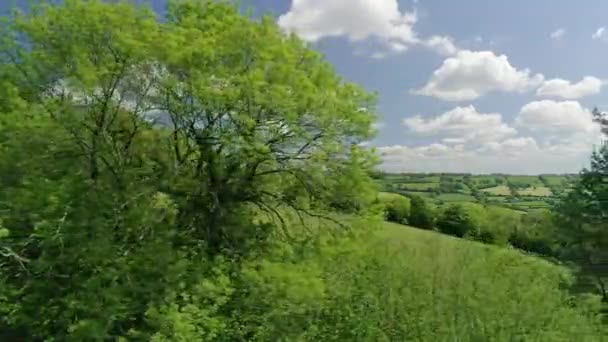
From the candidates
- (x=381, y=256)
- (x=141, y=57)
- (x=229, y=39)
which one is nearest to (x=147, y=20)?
(x=141, y=57)

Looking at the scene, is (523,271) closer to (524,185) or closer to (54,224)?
(54,224)

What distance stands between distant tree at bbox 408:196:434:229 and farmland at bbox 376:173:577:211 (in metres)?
14.2

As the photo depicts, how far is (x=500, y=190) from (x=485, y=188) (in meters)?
2.28

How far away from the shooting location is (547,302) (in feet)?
45.8

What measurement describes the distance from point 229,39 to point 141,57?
2.78 m

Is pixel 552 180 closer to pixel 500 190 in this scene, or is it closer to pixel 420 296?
pixel 500 190

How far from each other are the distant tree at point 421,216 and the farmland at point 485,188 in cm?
1418

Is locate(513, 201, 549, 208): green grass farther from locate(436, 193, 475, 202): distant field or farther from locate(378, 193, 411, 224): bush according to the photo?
locate(378, 193, 411, 224): bush

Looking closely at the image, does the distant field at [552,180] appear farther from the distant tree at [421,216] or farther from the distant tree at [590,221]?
the distant tree at [590,221]

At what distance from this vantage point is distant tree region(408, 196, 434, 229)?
50781 millimetres

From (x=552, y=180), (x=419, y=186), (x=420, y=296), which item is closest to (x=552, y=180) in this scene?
(x=552, y=180)

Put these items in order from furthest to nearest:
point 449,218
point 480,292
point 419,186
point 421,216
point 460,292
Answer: point 419,186
point 421,216
point 449,218
point 460,292
point 480,292

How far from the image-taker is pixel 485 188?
293 feet

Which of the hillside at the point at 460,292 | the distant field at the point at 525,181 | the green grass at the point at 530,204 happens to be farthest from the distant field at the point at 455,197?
the hillside at the point at 460,292
